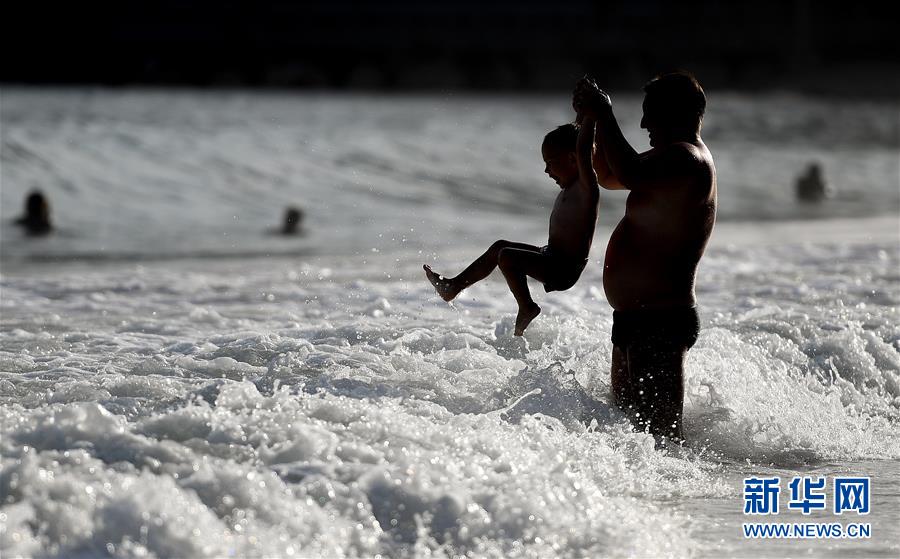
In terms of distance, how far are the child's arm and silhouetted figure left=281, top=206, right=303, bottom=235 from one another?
1041 cm

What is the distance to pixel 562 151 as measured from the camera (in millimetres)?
4586

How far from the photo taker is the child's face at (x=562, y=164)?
4598mm

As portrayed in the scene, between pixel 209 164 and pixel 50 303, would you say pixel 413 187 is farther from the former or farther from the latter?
pixel 50 303

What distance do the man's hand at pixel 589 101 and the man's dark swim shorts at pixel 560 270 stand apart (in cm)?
64

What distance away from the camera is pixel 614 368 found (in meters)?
4.61

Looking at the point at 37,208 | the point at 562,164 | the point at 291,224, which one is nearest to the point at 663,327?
the point at 562,164

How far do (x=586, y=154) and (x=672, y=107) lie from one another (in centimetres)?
35

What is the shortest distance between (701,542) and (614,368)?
1.02 m

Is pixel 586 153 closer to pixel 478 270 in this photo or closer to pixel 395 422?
pixel 478 270

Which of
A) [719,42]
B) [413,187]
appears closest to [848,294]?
[413,187]

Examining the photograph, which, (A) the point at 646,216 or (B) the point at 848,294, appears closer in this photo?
(A) the point at 646,216

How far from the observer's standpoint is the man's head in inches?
171

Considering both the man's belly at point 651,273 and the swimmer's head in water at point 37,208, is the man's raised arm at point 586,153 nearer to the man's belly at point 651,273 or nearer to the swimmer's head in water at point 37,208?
the man's belly at point 651,273

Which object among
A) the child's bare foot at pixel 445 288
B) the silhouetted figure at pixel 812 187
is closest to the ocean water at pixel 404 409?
the child's bare foot at pixel 445 288
